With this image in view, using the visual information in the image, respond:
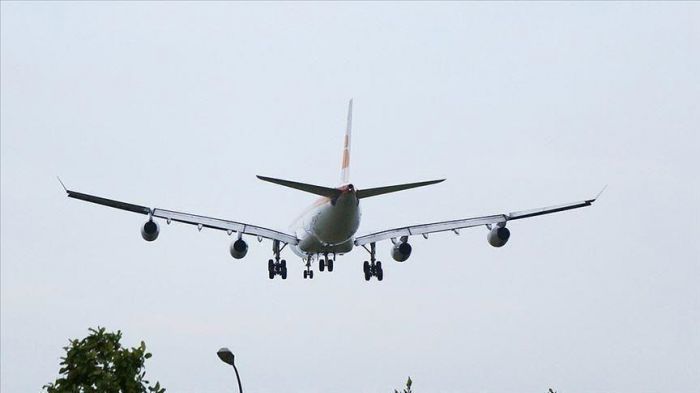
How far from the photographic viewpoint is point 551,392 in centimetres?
4344

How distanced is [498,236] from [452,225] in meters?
3.87

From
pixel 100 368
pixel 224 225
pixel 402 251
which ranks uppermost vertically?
pixel 224 225

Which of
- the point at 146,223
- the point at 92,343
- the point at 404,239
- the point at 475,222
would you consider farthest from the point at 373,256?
the point at 92,343

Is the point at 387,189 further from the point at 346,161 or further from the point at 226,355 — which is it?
the point at 226,355

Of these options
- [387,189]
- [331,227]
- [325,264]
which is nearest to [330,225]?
[331,227]

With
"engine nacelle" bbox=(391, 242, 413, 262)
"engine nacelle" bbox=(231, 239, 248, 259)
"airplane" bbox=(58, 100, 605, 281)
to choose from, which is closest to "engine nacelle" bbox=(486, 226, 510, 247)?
"airplane" bbox=(58, 100, 605, 281)

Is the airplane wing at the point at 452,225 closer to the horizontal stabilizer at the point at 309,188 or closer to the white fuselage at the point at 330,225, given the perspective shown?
the white fuselage at the point at 330,225

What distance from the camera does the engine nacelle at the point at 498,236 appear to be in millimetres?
60594

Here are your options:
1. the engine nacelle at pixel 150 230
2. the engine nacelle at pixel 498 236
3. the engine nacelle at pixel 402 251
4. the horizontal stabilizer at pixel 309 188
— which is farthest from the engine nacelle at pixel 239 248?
the engine nacelle at pixel 498 236

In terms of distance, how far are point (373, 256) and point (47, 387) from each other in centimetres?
3729

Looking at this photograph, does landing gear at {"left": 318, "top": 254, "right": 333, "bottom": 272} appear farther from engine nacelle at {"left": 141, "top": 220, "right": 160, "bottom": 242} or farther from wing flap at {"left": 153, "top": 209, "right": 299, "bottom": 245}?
engine nacelle at {"left": 141, "top": 220, "right": 160, "bottom": 242}

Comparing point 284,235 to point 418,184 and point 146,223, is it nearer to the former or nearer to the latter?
point 146,223

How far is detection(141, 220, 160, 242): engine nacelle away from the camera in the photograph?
58.9 m

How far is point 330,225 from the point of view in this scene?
58.5 meters
